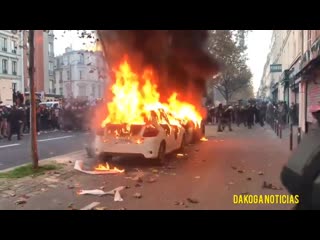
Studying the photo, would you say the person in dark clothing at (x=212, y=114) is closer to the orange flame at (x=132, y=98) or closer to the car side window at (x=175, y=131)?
the orange flame at (x=132, y=98)

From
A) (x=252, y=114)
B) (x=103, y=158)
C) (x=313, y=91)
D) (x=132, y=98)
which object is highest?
(x=313, y=91)

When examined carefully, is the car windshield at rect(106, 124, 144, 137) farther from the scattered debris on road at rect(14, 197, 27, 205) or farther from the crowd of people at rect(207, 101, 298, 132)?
the crowd of people at rect(207, 101, 298, 132)

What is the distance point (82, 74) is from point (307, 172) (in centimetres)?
3441

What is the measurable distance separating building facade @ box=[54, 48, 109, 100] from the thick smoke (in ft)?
3.59

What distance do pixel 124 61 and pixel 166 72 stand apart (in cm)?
249

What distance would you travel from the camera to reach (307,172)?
3316mm

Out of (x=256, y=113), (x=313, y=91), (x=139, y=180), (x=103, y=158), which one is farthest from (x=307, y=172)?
(x=256, y=113)

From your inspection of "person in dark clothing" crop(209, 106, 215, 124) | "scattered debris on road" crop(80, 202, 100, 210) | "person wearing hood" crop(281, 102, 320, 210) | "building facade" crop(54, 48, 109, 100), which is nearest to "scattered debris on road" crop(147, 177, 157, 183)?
"scattered debris on road" crop(80, 202, 100, 210)

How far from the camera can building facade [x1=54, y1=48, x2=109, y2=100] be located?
14.8m

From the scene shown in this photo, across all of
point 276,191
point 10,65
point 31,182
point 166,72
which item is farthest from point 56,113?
point 10,65

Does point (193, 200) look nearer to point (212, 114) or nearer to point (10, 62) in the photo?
point (212, 114)
